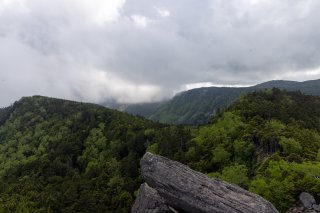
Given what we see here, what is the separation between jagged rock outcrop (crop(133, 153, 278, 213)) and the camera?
29.8 m

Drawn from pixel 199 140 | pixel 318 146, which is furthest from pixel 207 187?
pixel 199 140

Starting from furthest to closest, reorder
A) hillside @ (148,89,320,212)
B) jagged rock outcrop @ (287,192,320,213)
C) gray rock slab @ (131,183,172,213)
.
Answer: hillside @ (148,89,320,212) < jagged rock outcrop @ (287,192,320,213) < gray rock slab @ (131,183,172,213)

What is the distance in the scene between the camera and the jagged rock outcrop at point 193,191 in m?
29.8

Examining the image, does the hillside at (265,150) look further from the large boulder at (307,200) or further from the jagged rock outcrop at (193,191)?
the jagged rock outcrop at (193,191)

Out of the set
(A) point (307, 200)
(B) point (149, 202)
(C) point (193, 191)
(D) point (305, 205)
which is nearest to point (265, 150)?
(A) point (307, 200)

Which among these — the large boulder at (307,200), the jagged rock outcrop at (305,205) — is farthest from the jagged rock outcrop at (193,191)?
the large boulder at (307,200)

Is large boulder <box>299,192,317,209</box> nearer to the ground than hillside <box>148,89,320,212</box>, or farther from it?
nearer to the ground

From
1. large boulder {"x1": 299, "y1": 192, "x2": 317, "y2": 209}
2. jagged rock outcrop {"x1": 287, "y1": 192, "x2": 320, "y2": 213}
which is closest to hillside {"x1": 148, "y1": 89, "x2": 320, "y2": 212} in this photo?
large boulder {"x1": 299, "y1": 192, "x2": 317, "y2": 209}

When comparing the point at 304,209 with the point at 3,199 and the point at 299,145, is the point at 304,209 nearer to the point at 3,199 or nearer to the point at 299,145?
the point at 299,145

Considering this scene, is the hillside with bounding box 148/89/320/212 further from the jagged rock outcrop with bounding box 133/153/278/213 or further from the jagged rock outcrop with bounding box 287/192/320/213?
the jagged rock outcrop with bounding box 133/153/278/213

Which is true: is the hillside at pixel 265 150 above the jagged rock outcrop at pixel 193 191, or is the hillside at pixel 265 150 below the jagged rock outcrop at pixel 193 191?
below

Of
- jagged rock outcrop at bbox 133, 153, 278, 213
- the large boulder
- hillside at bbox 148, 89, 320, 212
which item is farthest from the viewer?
hillside at bbox 148, 89, 320, 212

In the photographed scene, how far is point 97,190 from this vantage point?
198625 mm

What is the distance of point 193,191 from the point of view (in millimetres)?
30938
